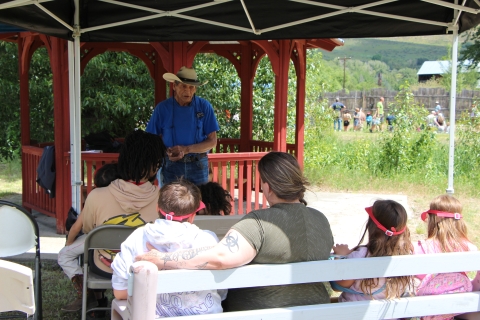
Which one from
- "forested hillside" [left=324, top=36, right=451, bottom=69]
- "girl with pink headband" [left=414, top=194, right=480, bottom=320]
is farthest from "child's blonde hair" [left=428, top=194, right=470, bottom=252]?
"forested hillside" [left=324, top=36, right=451, bottom=69]

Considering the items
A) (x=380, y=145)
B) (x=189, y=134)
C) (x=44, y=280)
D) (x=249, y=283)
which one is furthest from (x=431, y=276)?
(x=380, y=145)

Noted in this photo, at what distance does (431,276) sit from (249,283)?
104cm

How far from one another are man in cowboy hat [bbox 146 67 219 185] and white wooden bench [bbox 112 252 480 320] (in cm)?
247

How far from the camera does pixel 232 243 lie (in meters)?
2.35

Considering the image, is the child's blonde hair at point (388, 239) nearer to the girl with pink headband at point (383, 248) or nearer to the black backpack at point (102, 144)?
the girl with pink headband at point (383, 248)

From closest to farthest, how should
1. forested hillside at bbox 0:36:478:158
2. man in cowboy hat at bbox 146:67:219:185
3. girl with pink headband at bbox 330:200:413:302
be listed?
girl with pink headband at bbox 330:200:413:302, man in cowboy hat at bbox 146:67:219:185, forested hillside at bbox 0:36:478:158

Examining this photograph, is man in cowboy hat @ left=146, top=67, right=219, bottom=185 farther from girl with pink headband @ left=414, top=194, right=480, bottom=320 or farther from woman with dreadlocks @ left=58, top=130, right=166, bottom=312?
girl with pink headband @ left=414, top=194, right=480, bottom=320

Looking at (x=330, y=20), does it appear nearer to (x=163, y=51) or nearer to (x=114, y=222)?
(x=114, y=222)

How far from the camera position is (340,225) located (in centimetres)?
736

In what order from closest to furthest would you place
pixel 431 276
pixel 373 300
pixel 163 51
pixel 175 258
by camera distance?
1. pixel 175 258
2. pixel 373 300
3. pixel 431 276
4. pixel 163 51

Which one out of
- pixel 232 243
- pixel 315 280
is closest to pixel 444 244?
pixel 315 280

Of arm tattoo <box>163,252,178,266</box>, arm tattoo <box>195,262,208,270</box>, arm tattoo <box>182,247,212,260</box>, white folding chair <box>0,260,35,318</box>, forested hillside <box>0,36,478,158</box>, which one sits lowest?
white folding chair <box>0,260,35,318</box>

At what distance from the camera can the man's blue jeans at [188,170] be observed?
508cm

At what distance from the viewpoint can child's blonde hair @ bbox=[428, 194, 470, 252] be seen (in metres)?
3.01
